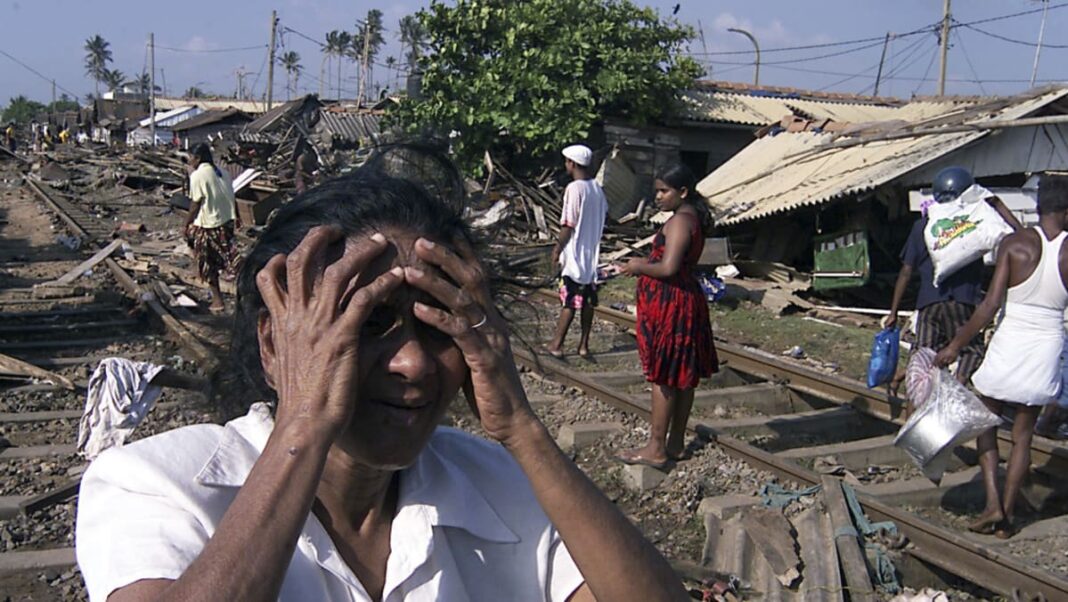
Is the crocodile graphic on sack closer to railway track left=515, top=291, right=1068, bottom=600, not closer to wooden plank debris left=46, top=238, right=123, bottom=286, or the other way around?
railway track left=515, top=291, right=1068, bottom=600

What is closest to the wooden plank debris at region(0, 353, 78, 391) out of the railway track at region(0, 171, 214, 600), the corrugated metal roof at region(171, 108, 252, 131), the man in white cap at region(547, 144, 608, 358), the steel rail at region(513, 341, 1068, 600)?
the railway track at region(0, 171, 214, 600)

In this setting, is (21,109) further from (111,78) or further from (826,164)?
(826,164)

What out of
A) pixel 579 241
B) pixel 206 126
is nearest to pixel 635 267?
pixel 579 241

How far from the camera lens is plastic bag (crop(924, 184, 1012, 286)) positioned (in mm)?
6059

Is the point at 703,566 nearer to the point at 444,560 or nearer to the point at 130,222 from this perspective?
the point at 444,560

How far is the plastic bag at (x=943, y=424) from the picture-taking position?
16.4 ft

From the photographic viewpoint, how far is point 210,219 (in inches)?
402

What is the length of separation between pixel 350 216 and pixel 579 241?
681 cm

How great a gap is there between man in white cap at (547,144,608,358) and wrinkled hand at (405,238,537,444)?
21.7ft

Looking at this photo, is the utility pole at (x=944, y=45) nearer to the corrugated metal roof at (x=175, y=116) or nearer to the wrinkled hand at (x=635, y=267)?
the wrinkled hand at (x=635, y=267)

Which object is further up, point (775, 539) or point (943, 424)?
point (943, 424)

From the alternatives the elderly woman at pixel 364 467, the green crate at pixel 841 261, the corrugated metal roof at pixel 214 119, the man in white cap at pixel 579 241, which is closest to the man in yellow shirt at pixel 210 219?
the man in white cap at pixel 579 241

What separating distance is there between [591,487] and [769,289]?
11.9 m

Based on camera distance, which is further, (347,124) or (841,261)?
(347,124)
